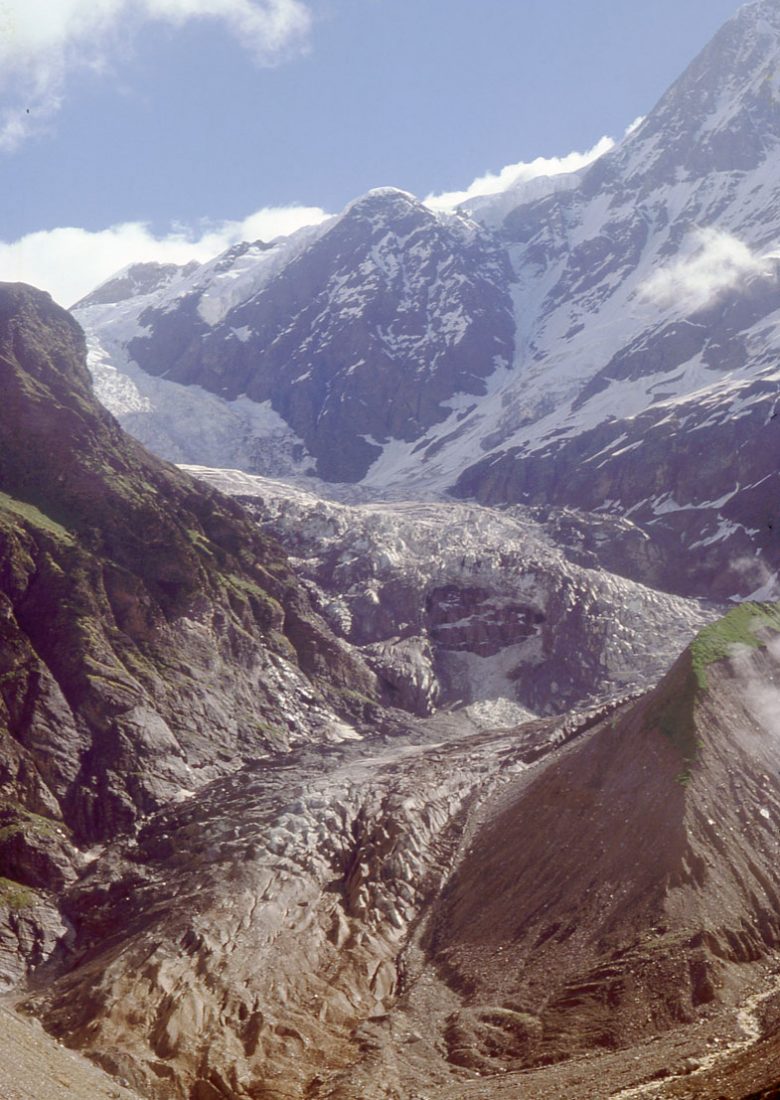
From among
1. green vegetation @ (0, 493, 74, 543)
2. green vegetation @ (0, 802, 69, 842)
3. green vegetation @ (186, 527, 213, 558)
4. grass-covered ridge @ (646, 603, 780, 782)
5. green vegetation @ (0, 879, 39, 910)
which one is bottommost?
green vegetation @ (0, 879, 39, 910)

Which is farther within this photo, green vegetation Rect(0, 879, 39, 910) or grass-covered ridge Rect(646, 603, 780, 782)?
green vegetation Rect(0, 879, 39, 910)

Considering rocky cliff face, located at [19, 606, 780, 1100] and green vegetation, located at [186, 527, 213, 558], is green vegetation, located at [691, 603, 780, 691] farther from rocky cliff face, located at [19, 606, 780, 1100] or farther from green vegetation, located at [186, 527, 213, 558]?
green vegetation, located at [186, 527, 213, 558]

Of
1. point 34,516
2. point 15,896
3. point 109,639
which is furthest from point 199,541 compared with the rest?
point 15,896

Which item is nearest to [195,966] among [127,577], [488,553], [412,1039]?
[412,1039]

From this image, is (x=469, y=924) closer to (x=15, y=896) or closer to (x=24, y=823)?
(x=15, y=896)

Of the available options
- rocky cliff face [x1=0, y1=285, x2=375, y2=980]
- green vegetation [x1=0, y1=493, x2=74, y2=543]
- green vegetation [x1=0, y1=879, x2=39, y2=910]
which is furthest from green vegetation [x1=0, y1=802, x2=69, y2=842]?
green vegetation [x1=0, y1=493, x2=74, y2=543]

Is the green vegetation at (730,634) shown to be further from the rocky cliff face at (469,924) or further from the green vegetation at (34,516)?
the green vegetation at (34,516)
